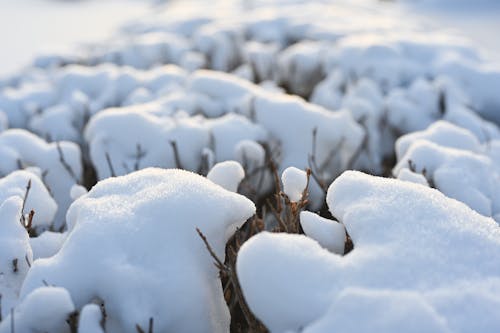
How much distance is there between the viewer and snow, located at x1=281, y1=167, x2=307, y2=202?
1471mm

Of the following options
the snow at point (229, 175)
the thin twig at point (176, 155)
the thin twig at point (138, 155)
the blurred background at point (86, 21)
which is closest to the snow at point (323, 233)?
the snow at point (229, 175)

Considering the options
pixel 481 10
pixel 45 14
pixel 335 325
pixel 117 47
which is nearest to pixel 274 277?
pixel 335 325

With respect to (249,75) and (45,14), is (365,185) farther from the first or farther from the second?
(45,14)

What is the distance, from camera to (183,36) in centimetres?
571

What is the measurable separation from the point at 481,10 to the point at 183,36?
23.6ft

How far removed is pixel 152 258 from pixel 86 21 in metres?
10.3

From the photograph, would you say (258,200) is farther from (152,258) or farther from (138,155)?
(152,258)

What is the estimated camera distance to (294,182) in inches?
57.9

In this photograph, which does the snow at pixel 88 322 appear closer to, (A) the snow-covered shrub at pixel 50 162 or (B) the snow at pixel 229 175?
(B) the snow at pixel 229 175

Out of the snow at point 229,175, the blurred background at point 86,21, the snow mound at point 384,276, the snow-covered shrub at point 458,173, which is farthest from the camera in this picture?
the blurred background at point 86,21

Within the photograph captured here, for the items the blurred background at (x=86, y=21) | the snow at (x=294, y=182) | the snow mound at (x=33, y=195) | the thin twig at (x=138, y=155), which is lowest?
the blurred background at (x=86, y=21)

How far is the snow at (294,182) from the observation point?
57.9 inches

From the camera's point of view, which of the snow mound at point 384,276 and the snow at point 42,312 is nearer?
the snow mound at point 384,276

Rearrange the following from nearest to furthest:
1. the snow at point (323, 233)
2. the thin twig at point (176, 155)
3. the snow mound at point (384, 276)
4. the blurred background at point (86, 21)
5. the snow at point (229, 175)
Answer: the snow mound at point (384, 276), the snow at point (323, 233), the snow at point (229, 175), the thin twig at point (176, 155), the blurred background at point (86, 21)
